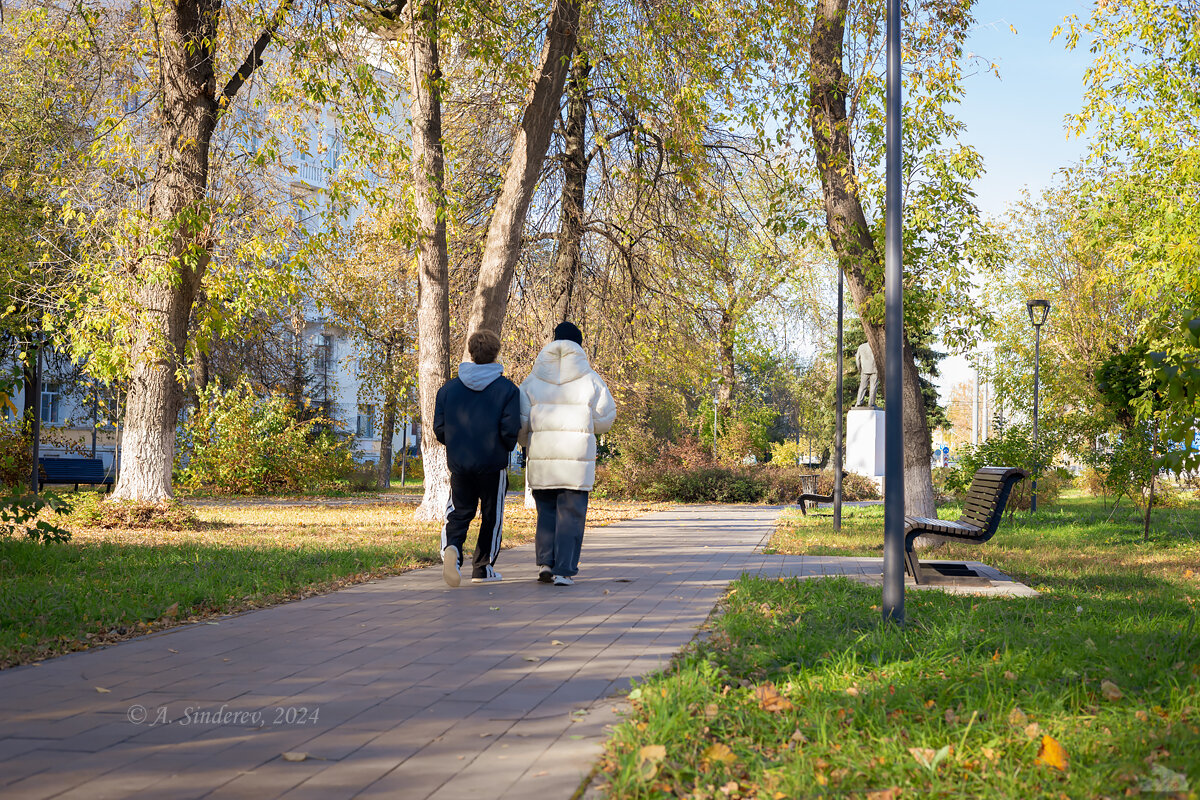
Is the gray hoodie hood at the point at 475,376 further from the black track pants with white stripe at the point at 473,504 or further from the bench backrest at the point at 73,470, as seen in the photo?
the bench backrest at the point at 73,470

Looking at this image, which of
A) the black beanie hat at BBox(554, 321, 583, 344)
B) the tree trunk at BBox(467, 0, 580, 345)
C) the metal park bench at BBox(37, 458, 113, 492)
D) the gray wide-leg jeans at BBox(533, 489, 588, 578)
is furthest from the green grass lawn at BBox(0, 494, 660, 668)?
the metal park bench at BBox(37, 458, 113, 492)

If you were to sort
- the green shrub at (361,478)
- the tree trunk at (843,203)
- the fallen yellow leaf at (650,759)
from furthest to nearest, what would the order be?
1. the green shrub at (361,478)
2. the tree trunk at (843,203)
3. the fallen yellow leaf at (650,759)

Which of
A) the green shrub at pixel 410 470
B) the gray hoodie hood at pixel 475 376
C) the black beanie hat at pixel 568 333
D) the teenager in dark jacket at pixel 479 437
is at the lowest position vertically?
the green shrub at pixel 410 470

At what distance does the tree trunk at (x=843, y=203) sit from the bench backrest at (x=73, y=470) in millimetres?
17956

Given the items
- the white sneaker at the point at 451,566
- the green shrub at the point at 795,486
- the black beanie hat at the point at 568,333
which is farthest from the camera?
the green shrub at the point at 795,486

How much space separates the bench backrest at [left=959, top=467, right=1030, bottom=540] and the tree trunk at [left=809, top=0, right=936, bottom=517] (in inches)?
146

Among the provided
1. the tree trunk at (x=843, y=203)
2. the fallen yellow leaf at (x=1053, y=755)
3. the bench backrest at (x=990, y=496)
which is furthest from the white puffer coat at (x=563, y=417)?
the tree trunk at (x=843, y=203)

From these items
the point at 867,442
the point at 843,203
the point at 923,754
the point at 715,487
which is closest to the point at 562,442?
the point at 923,754

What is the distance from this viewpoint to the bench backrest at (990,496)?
A: 8164 millimetres

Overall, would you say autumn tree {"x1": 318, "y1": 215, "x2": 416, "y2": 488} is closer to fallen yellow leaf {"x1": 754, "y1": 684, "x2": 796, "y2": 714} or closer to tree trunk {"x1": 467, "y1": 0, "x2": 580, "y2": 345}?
tree trunk {"x1": 467, "y1": 0, "x2": 580, "y2": 345}

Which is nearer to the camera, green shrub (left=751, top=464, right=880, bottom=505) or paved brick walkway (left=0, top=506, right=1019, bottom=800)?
paved brick walkway (left=0, top=506, right=1019, bottom=800)

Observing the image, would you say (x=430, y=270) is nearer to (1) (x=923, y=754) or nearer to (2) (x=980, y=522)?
(2) (x=980, y=522)

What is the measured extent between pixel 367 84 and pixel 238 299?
4.47 m

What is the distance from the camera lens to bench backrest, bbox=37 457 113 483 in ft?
76.3
